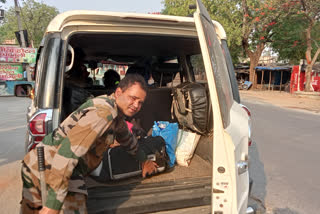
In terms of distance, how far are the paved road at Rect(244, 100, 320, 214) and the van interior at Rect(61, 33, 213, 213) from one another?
1.18 meters

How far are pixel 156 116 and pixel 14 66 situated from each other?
1836 centimetres


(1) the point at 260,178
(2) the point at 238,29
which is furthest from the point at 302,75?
(1) the point at 260,178

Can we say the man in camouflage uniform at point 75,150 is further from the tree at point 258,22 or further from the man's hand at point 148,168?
the tree at point 258,22

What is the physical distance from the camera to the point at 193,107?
291cm

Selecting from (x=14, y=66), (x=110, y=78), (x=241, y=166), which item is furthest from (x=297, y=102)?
(x=14, y=66)

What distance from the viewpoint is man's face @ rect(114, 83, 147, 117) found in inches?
65.1

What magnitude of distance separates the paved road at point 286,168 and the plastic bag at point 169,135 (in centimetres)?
129

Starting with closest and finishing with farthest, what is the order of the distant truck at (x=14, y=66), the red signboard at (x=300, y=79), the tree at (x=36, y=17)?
1. the distant truck at (x=14, y=66)
2. the red signboard at (x=300, y=79)
3. the tree at (x=36, y=17)

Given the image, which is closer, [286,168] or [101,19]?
[101,19]

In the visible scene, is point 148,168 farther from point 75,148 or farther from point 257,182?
point 257,182

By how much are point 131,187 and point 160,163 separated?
18.7 inches

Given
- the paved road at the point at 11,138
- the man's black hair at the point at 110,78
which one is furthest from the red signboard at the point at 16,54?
the man's black hair at the point at 110,78

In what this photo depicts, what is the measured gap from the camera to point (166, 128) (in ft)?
10.3

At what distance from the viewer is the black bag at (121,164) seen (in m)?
2.40
